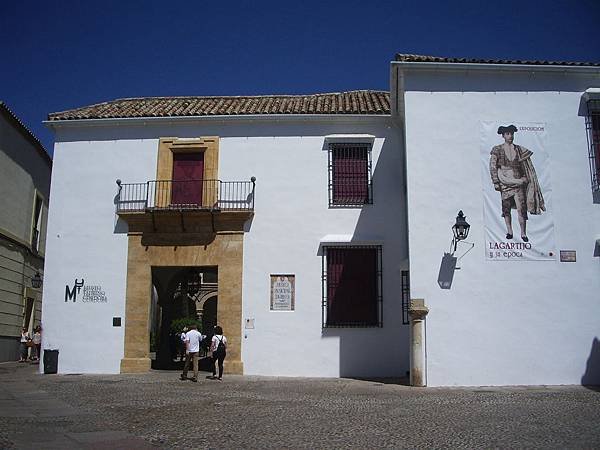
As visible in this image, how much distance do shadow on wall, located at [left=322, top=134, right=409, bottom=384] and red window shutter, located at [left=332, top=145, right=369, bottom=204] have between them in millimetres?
280

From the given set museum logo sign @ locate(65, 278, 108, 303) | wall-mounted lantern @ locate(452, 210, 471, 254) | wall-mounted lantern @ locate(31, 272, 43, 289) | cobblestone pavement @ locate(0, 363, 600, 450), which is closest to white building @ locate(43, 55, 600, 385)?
museum logo sign @ locate(65, 278, 108, 303)

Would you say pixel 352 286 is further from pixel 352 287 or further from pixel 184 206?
pixel 184 206

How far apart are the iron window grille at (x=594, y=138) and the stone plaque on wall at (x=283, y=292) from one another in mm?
6939

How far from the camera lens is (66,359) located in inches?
587

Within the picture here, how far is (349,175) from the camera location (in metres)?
15.2

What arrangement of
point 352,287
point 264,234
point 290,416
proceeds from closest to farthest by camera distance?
point 290,416 < point 352,287 < point 264,234

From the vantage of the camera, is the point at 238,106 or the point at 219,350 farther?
the point at 238,106

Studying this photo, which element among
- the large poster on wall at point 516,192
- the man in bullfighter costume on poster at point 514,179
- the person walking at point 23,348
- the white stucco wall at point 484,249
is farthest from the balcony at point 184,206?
the person walking at point 23,348

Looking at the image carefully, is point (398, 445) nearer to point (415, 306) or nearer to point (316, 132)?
point (415, 306)

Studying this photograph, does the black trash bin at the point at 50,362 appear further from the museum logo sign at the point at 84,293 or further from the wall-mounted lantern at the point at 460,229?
the wall-mounted lantern at the point at 460,229

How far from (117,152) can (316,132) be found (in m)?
5.15

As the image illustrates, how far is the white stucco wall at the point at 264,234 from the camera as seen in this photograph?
1437cm

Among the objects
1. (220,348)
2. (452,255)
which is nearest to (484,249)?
(452,255)

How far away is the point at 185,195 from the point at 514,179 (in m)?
7.88
